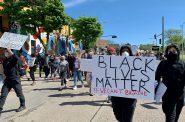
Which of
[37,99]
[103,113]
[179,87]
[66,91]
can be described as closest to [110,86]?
[179,87]

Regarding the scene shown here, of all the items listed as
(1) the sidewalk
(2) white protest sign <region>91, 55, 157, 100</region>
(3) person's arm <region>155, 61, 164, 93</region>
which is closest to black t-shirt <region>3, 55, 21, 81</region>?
(1) the sidewalk

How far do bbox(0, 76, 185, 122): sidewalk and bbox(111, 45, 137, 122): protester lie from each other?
8.45 feet

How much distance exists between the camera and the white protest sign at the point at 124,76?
20.5ft

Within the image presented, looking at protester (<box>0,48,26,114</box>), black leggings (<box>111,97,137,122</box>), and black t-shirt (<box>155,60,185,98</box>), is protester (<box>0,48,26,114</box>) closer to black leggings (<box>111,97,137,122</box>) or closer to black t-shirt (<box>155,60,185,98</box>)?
black leggings (<box>111,97,137,122</box>)

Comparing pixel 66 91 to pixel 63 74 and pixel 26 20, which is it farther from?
pixel 26 20

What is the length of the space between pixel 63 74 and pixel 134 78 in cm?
944

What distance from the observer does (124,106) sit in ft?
19.9

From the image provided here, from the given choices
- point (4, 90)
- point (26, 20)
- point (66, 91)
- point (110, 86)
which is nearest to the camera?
point (110, 86)

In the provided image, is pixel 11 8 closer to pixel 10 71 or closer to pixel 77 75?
pixel 77 75

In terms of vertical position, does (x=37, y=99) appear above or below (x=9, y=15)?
below

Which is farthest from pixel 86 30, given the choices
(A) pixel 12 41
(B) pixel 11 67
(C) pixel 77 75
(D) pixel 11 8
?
(B) pixel 11 67

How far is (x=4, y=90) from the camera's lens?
9594 mm

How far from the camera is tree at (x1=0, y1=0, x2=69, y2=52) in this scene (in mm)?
29922

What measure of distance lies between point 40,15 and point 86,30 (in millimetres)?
26838
